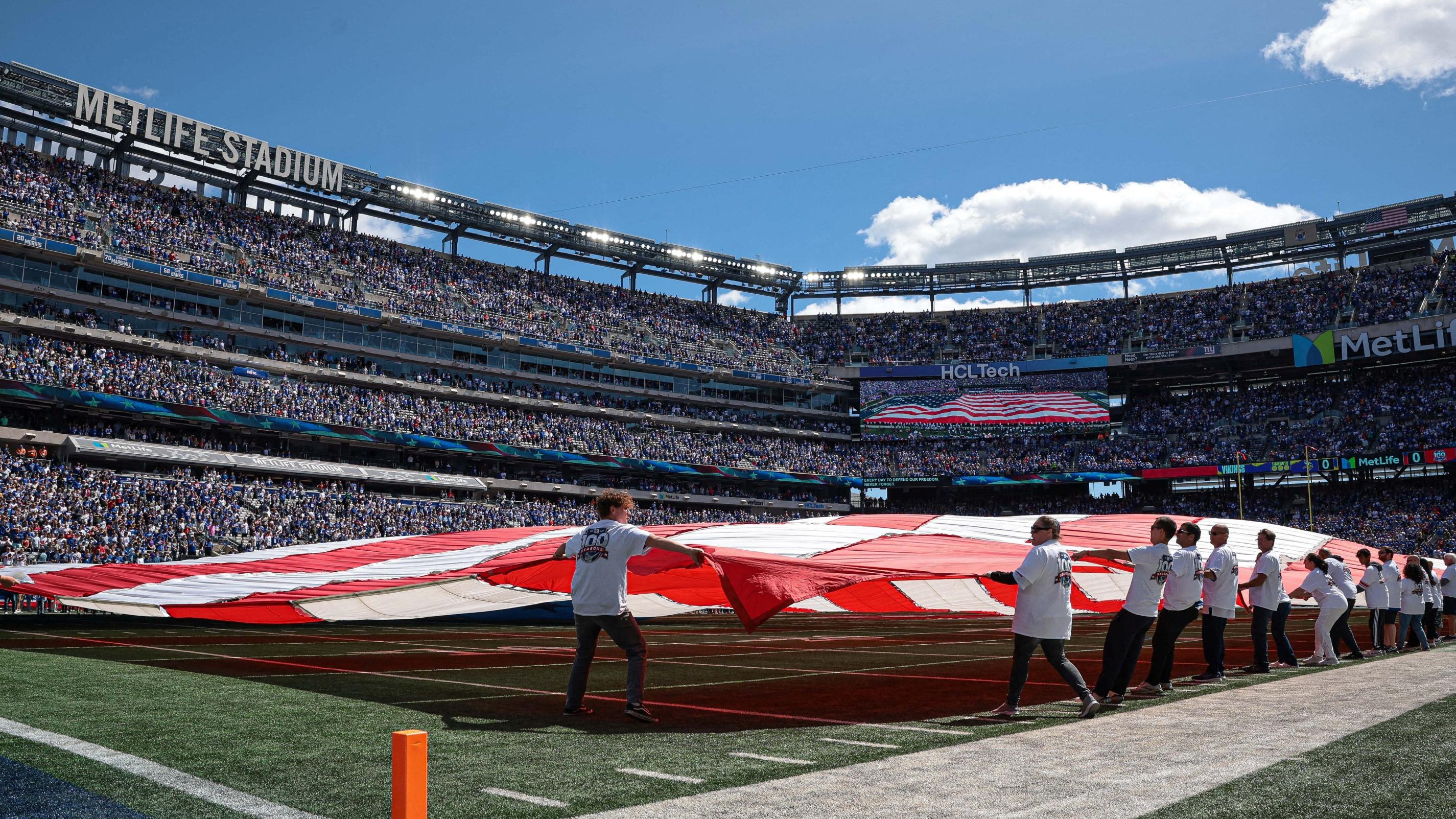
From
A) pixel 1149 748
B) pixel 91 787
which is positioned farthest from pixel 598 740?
pixel 1149 748

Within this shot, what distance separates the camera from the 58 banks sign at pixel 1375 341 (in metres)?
57.4

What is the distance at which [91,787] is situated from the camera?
17.0 feet

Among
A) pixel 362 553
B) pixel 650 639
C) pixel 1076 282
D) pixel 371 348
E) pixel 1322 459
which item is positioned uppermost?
pixel 1076 282

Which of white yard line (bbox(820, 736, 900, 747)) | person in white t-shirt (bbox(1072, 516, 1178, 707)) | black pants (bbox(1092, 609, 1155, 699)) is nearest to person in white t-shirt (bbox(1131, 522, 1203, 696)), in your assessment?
person in white t-shirt (bbox(1072, 516, 1178, 707))

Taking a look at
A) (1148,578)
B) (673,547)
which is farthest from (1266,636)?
(673,547)

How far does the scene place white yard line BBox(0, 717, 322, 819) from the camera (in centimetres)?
478

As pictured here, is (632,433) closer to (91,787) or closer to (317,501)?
(317,501)

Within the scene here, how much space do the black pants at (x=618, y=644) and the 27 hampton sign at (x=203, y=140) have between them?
5527 cm

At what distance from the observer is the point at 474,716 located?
26.4 feet

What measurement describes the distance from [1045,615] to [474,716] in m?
4.92

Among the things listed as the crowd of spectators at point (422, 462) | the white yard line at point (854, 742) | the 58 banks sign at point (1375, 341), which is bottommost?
the white yard line at point (854, 742)

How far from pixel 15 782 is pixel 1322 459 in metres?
66.1

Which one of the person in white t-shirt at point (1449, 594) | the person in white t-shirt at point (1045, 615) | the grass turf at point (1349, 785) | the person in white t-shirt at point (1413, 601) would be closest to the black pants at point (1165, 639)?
the person in white t-shirt at point (1045, 615)

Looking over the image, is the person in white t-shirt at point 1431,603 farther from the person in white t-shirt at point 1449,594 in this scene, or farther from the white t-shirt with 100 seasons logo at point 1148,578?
the white t-shirt with 100 seasons logo at point 1148,578
